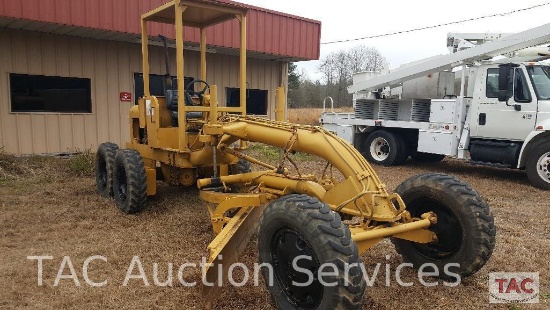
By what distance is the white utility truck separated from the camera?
27.8 ft

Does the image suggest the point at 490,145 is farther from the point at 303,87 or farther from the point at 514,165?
the point at 303,87

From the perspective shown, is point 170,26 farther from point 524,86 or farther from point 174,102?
point 524,86

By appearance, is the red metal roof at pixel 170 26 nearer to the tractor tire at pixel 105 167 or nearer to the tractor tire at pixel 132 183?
the tractor tire at pixel 132 183

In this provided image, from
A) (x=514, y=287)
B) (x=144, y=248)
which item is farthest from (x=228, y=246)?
(x=514, y=287)

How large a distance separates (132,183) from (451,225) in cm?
387

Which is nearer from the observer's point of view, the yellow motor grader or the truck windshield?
the yellow motor grader

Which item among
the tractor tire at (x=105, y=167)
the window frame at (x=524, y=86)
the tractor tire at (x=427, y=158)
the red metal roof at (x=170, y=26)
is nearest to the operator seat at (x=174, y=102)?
the tractor tire at (x=105, y=167)

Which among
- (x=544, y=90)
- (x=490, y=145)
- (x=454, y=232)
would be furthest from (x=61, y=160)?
(x=544, y=90)

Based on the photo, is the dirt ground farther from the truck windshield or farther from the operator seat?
the truck windshield

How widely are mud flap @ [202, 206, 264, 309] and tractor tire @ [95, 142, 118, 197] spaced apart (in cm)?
322

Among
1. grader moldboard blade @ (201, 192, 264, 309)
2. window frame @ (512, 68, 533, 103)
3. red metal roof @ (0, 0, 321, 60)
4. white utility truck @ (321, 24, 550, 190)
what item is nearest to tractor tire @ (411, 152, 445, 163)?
white utility truck @ (321, 24, 550, 190)

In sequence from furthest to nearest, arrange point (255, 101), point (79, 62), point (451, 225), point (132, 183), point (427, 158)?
point (255, 101), point (427, 158), point (79, 62), point (132, 183), point (451, 225)

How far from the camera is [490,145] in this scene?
9.11m

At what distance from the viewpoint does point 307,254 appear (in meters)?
2.93
